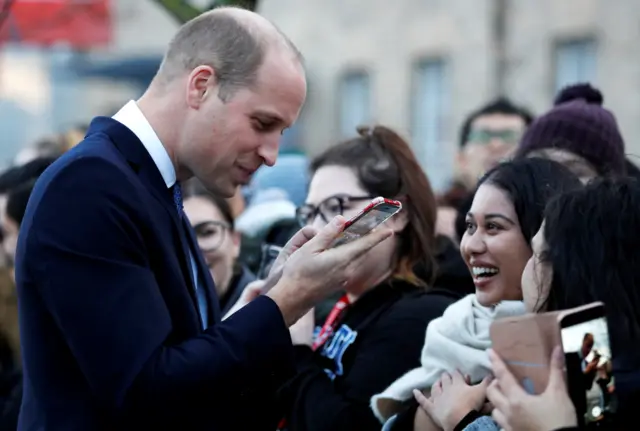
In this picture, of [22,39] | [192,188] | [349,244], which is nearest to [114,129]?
[349,244]

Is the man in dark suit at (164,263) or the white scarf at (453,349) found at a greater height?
the man in dark suit at (164,263)

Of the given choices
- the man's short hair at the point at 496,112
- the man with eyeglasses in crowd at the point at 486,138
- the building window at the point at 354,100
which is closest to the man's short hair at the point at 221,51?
the man with eyeglasses in crowd at the point at 486,138

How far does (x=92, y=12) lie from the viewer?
34.0 ft

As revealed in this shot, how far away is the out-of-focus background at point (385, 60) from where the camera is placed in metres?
14.7

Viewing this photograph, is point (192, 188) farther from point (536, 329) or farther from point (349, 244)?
point (536, 329)

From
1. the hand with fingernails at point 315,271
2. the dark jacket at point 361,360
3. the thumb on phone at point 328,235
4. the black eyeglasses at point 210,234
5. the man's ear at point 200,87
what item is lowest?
the dark jacket at point 361,360

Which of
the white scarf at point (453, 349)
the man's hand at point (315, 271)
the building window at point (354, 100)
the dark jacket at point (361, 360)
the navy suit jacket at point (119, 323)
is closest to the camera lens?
the navy suit jacket at point (119, 323)

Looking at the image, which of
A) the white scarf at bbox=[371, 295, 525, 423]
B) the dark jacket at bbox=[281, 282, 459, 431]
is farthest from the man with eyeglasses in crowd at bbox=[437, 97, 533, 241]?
the white scarf at bbox=[371, 295, 525, 423]

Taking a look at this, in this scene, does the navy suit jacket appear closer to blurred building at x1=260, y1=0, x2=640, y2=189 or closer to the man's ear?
the man's ear

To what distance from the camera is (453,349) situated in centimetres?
333

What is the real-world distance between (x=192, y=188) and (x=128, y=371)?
250cm

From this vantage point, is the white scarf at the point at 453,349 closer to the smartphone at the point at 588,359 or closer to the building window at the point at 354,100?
the smartphone at the point at 588,359

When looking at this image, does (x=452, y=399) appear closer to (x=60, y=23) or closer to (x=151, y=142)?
(x=151, y=142)

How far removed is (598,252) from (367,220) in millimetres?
544
